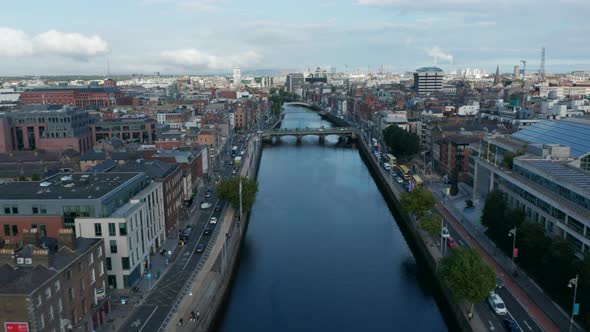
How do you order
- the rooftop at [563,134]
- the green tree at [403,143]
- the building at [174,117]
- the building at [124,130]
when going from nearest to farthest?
1. the rooftop at [563,134]
2. the green tree at [403,143]
3. the building at [124,130]
4. the building at [174,117]

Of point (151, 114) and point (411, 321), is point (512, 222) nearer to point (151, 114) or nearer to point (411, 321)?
point (411, 321)

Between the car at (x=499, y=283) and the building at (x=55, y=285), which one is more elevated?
the building at (x=55, y=285)

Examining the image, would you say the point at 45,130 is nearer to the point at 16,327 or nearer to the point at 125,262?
the point at 125,262

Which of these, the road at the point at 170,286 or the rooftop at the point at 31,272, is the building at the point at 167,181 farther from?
the rooftop at the point at 31,272

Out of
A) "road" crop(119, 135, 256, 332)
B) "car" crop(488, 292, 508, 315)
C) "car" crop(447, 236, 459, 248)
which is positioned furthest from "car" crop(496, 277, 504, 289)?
"road" crop(119, 135, 256, 332)

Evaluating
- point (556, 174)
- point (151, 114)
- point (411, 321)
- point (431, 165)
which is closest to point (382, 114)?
point (431, 165)

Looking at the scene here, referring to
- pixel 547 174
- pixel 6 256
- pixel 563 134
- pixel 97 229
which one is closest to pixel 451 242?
pixel 547 174

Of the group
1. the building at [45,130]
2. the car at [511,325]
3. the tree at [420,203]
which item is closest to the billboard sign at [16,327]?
the car at [511,325]
